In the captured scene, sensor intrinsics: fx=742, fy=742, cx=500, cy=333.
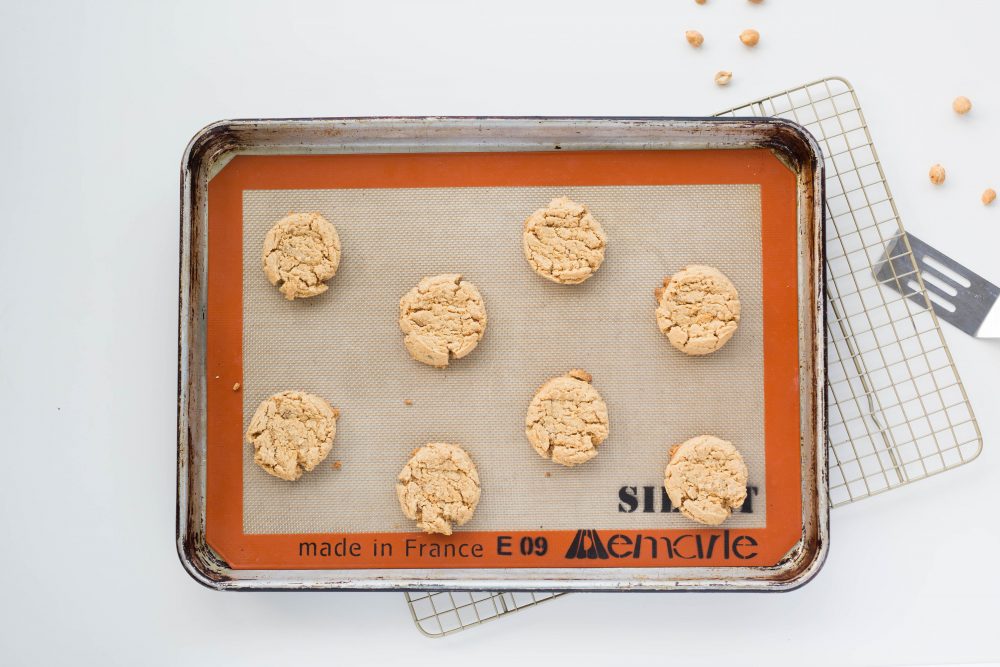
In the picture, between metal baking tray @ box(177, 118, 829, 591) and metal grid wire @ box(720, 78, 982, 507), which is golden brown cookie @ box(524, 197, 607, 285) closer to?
metal baking tray @ box(177, 118, 829, 591)

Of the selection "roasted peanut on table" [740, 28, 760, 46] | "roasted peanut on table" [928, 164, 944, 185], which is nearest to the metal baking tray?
"roasted peanut on table" [740, 28, 760, 46]

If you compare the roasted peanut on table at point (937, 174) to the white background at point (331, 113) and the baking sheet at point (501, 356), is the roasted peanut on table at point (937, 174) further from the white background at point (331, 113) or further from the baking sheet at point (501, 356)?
the baking sheet at point (501, 356)

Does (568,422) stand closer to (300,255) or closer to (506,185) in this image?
(506,185)

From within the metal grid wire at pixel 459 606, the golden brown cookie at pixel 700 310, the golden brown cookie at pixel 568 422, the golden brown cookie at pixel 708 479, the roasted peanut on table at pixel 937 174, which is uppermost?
the roasted peanut on table at pixel 937 174

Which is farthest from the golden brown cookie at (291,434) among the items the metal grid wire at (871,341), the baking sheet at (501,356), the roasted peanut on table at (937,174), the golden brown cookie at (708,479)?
the roasted peanut on table at (937,174)

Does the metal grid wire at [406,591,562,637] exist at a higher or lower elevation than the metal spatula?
lower
